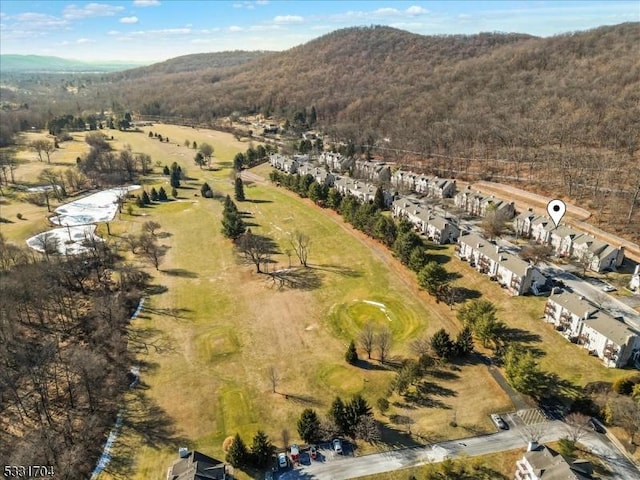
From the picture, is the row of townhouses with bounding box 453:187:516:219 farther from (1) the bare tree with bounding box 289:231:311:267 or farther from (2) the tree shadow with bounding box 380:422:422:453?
(2) the tree shadow with bounding box 380:422:422:453

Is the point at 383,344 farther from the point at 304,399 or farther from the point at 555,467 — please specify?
the point at 555,467

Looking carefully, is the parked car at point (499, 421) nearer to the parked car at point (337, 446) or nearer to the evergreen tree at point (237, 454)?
the parked car at point (337, 446)

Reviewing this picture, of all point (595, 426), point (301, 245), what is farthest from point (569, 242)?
point (301, 245)

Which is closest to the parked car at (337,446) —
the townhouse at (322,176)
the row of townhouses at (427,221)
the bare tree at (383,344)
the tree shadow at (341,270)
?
the bare tree at (383,344)

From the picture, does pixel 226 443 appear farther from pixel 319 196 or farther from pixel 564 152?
pixel 564 152

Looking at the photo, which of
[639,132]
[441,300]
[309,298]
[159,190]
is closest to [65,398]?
[309,298]
